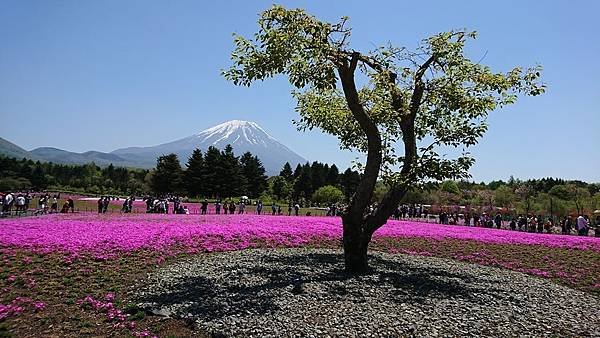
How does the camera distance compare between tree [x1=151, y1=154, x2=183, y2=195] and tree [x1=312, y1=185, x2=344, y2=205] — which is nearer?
tree [x1=151, y1=154, x2=183, y2=195]

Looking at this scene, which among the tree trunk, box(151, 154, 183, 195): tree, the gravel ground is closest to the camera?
the gravel ground

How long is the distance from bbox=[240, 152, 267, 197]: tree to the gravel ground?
76.2 meters

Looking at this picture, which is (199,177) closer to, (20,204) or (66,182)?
(20,204)

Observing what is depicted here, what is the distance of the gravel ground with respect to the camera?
30.7 feet

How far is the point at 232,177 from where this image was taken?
80.2 metres

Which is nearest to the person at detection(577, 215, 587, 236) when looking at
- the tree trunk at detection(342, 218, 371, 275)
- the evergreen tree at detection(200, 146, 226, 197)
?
the tree trunk at detection(342, 218, 371, 275)

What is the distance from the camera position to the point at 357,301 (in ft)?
35.8

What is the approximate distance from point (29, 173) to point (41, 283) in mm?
102111

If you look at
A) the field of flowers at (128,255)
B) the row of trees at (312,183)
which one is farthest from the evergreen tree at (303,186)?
the field of flowers at (128,255)

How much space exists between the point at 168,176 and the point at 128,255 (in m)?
65.6

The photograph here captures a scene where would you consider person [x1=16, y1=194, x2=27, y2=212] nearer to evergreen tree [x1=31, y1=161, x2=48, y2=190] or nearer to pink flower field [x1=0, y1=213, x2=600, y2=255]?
pink flower field [x1=0, y1=213, x2=600, y2=255]

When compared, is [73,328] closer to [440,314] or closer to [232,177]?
[440,314]

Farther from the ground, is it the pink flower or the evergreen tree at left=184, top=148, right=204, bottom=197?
the evergreen tree at left=184, top=148, right=204, bottom=197

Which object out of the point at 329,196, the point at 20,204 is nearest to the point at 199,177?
the point at 329,196
